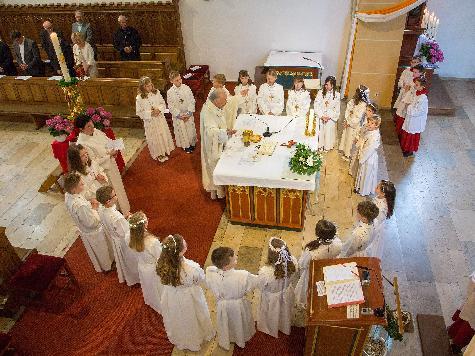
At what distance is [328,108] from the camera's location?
25.5 ft

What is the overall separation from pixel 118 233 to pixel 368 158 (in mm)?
4050

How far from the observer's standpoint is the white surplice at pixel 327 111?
770 centimetres

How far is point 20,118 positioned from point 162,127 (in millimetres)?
4487

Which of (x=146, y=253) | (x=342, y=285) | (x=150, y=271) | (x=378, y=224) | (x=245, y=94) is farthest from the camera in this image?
(x=245, y=94)

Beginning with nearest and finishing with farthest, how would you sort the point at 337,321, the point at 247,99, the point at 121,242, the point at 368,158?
1. the point at 337,321
2. the point at 121,242
3. the point at 368,158
4. the point at 247,99

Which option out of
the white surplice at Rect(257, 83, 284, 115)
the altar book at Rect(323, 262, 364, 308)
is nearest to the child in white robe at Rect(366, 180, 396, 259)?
the altar book at Rect(323, 262, 364, 308)

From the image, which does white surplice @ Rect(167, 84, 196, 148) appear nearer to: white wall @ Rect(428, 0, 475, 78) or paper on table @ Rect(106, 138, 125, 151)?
paper on table @ Rect(106, 138, 125, 151)

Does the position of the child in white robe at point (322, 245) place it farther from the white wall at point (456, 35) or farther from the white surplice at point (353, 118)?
the white wall at point (456, 35)

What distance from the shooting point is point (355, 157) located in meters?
7.29

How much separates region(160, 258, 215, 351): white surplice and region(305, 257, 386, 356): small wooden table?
1179 millimetres

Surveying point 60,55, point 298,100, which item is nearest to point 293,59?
point 298,100

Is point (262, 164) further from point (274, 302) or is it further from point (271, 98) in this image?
point (271, 98)

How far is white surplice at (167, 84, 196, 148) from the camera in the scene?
7.97m

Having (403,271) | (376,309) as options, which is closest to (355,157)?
(403,271)
